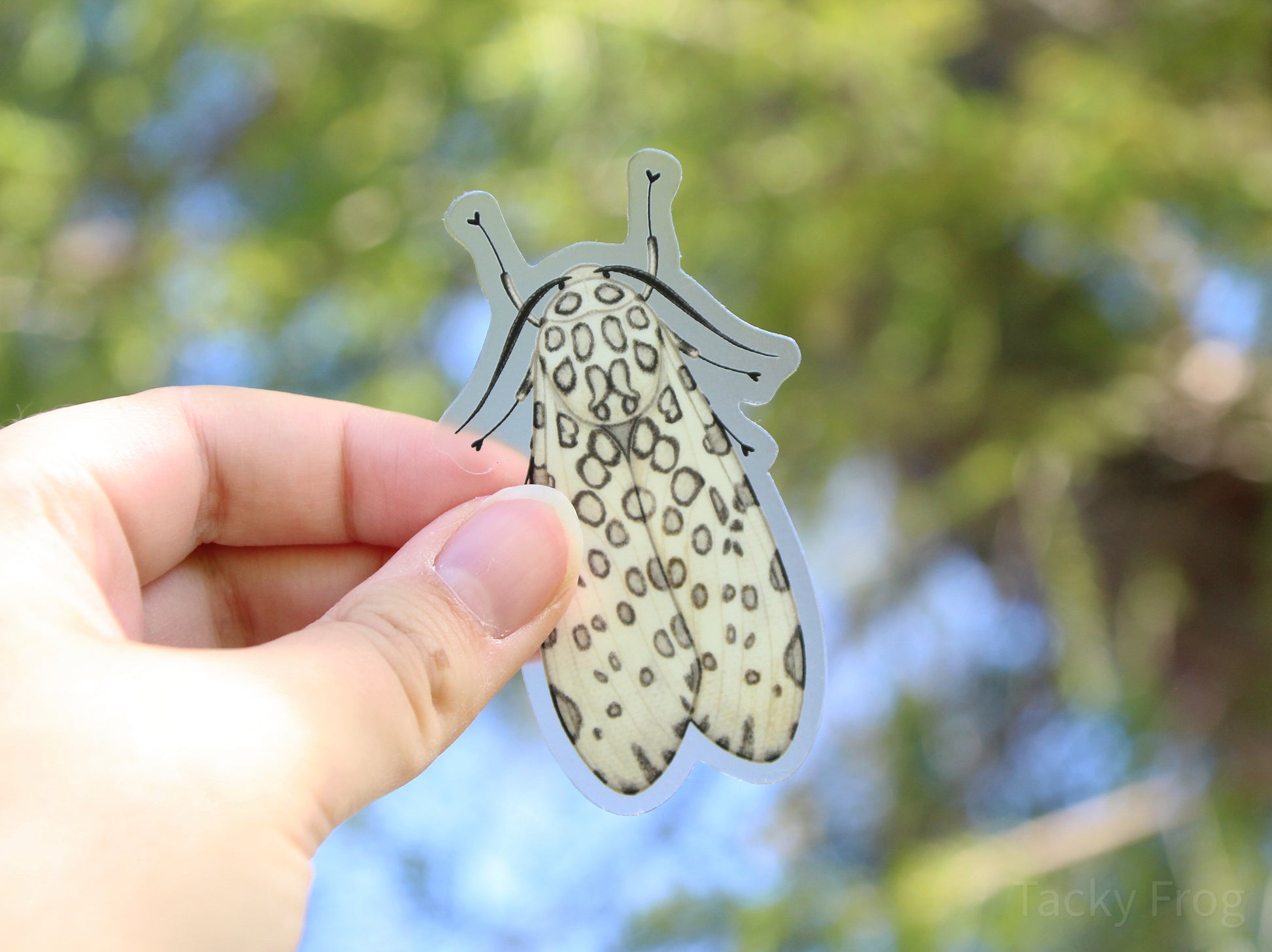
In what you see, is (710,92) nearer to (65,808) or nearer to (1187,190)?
(1187,190)

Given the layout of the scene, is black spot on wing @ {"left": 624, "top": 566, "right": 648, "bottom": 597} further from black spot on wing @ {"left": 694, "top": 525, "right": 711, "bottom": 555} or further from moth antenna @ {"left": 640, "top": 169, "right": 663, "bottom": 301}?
moth antenna @ {"left": 640, "top": 169, "right": 663, "bottom": 301}

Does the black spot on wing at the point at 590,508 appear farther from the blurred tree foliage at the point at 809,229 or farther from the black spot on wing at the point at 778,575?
the blurred tree foliage at the point at 809,229

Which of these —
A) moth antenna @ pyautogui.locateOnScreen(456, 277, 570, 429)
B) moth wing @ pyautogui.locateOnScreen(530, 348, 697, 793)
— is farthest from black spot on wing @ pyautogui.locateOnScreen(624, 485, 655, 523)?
Result: moth antenna @ pyautogui.locateOnScreen(456, 277, 570, 429)

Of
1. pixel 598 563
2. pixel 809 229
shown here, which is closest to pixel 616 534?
pixel 598 563

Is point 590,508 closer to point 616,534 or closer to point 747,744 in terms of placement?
point 616,534

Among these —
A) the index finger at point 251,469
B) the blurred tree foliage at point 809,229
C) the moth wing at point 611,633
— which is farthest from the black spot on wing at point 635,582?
the blurred tree foliage at point 809,229

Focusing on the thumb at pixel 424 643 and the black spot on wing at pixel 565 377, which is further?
the black spot on wing at pixel 565 377
